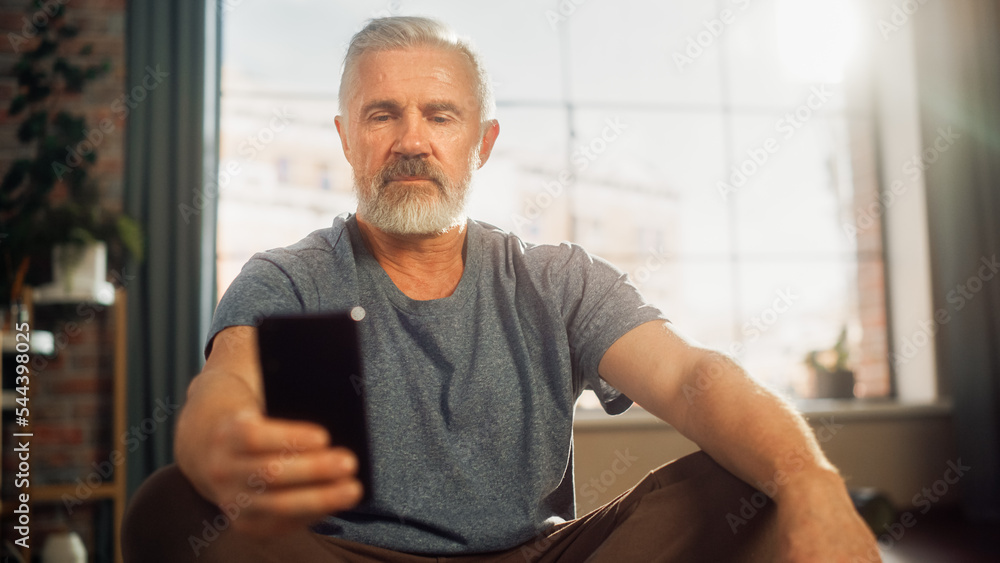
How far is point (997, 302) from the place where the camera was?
301 cm

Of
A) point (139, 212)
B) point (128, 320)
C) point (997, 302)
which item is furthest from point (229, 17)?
point (997, 302)

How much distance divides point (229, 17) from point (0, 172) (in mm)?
1064

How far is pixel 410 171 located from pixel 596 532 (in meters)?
0.71

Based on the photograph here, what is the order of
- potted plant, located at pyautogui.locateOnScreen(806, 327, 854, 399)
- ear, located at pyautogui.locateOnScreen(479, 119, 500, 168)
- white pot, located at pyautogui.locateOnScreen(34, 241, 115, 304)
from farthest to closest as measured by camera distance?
potted plant, located at pyautogui.locateOnScreen(806, 327, 854, 399) → white pot, located at pyautogui.locateOnScreen(34, 241, 115, 304) → ear, located at pyautogui.locateOnScreen(479, 119, 500, 168)

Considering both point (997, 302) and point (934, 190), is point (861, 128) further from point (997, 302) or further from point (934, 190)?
point (997, 302)

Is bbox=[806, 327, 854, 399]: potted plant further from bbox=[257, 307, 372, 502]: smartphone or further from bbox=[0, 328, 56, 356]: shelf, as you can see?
bbox=[0, 328, 56, 356]: shelf

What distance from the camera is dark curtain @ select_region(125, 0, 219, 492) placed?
2.49m

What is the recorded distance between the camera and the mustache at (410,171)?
1.27 meters

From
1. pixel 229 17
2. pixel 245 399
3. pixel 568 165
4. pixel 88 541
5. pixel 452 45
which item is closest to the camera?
pixel 245 399

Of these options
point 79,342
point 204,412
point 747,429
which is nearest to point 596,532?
point 747,429

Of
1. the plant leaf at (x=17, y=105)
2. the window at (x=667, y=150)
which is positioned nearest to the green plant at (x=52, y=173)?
the plant leaf at (x=17, y=105)

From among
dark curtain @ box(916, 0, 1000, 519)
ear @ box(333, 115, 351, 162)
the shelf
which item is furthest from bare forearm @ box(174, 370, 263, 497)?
dark curtain @ box(916, 0, 1000, 519)

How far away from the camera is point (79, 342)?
256 centimetres

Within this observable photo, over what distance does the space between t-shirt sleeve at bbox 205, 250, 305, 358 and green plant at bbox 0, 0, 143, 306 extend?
5.29 feet
